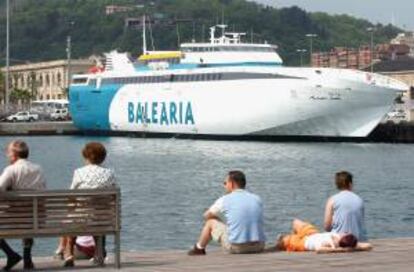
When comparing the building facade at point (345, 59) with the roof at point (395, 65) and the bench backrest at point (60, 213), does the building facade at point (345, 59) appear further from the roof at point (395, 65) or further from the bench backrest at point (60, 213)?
the bench backrest at point (60, 213)

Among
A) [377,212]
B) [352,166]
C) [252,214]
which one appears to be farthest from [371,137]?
[252,214]

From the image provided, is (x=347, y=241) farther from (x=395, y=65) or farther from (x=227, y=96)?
(x=395, y=65)

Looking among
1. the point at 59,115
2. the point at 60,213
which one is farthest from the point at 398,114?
the point at 60,213

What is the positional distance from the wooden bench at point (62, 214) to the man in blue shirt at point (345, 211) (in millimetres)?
2864

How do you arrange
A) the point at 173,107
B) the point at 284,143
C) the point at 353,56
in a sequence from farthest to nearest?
the point at 353,56 < the point at 173,107 < the point at 284,143

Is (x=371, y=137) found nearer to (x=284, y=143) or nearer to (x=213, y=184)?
(x=284, y=143)

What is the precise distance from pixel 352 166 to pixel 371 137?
34230mm

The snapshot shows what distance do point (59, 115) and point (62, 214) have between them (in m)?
126

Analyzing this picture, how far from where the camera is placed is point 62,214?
13.3 meters

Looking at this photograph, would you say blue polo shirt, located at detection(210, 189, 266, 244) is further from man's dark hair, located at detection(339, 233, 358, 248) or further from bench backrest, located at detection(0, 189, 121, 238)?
bench backrest, located at detection(0, 189, 121, 238)

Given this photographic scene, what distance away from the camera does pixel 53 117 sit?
136m

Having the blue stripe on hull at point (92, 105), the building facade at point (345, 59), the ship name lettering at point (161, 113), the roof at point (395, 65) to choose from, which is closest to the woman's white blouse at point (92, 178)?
the ship name lettering at point (161, 113)

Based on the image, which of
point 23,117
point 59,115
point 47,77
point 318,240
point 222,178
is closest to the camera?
point 318,240

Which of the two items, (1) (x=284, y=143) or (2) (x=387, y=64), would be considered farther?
(2) (x=387, y=64)
